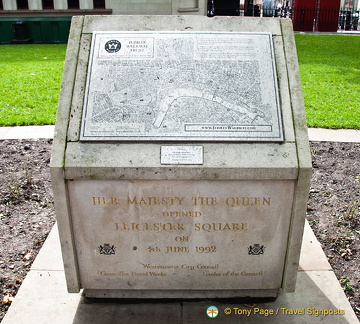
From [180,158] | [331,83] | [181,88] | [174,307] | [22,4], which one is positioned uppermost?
[181,88]

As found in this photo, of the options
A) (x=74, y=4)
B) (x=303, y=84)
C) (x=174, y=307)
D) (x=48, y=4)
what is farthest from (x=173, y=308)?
(x=48, y=4)

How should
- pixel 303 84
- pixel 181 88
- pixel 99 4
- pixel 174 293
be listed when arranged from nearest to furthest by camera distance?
pixel 181 88 → pixel 174 293 → pixel 303 84 → pixel 99 4

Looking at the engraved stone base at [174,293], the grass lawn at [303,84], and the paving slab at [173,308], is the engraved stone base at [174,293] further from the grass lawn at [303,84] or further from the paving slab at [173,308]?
the grass lawn at [303,84]

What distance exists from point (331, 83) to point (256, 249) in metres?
7.82

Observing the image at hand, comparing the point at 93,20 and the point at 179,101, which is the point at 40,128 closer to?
the point at 93,20

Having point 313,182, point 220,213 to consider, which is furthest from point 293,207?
point 313,182

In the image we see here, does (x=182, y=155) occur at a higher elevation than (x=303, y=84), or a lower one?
higher

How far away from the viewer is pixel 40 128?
7.10 meters

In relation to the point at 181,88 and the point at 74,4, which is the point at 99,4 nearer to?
the point at 74,4

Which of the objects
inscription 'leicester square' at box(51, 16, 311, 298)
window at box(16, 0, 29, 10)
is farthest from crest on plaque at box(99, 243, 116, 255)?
window at box(16, 0, 29, 10)

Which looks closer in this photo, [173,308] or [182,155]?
[182,155]

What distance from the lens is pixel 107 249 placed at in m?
3.17

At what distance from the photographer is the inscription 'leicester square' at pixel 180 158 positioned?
9.60ft

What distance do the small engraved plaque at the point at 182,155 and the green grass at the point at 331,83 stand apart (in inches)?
188
